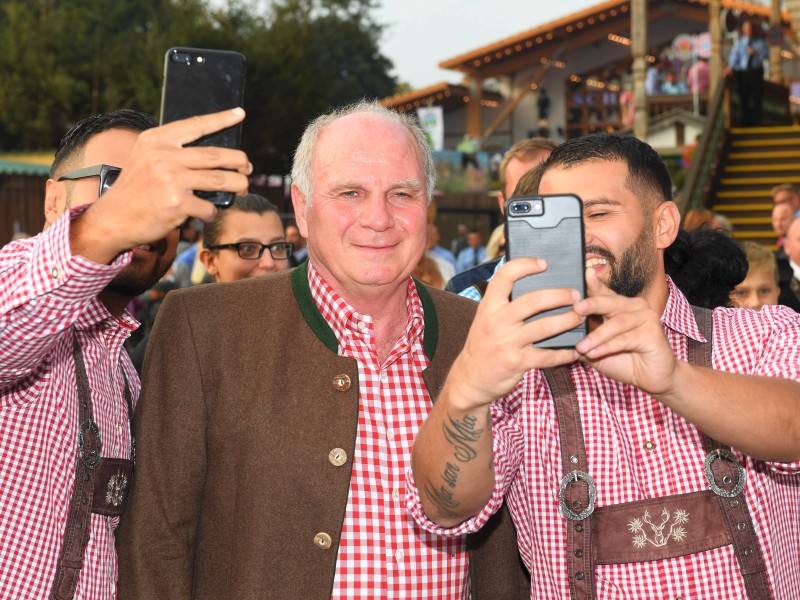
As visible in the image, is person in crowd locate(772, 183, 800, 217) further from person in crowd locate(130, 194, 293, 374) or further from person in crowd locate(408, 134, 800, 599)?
person in crowd locate(408, 134, 800, 599)

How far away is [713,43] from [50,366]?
724 inches

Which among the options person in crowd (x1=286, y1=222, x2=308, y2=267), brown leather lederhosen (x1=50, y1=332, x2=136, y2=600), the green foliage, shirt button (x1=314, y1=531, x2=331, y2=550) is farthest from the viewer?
the green foliage

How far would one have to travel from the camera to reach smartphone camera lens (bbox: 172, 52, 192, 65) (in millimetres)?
1818

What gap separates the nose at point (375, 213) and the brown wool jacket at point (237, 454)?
0.31 metres

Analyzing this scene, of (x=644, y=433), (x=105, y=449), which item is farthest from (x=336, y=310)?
(x=644, y=433)

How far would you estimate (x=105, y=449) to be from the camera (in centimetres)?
233

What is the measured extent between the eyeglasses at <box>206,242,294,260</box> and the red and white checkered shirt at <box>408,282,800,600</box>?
2664 mm

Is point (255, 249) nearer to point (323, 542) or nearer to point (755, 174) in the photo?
point (323, 542)

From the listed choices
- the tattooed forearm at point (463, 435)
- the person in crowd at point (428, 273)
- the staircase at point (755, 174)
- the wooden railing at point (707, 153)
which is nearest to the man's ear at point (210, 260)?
the person in crowd at point (428, 273)

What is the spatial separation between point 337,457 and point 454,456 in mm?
468

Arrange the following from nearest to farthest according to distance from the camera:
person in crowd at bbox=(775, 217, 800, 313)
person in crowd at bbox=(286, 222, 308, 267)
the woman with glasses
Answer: the woman with glasses < person in crowd at bbox=(775, 217, 800, 313) < person in crowd at bbox=(286, 222, 308, 267)

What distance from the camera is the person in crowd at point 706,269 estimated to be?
3279mm

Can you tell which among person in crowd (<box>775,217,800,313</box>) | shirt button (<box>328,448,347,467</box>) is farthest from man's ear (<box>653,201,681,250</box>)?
person in crowd (<box>775,217,800,313</box>)

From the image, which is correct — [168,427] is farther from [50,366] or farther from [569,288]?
[569,288]
